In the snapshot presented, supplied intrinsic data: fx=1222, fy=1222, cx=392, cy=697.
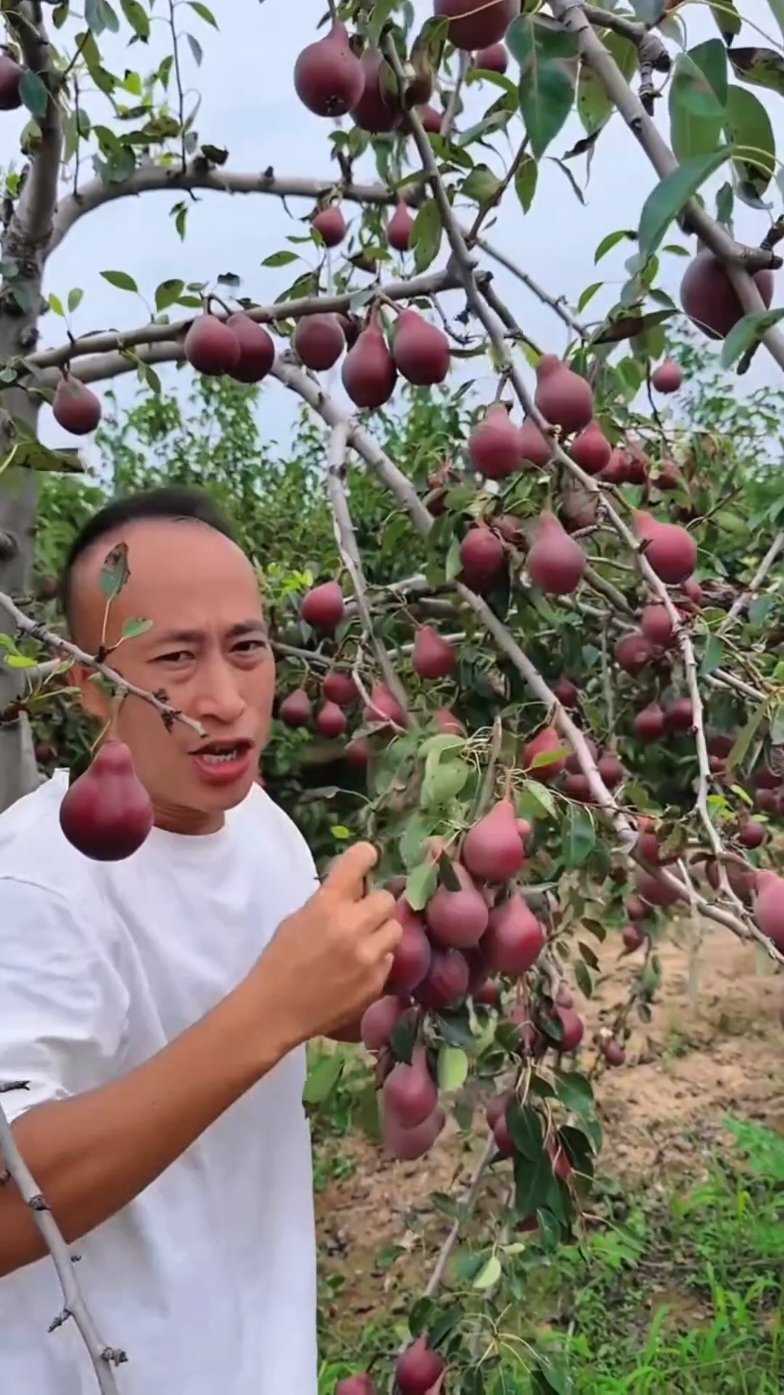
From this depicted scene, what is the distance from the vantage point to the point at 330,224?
4.07 feet

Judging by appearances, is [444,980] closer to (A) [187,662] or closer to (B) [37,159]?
(A) [187,662]

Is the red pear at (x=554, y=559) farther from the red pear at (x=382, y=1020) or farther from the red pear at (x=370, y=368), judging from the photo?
the red pear at (x=382, y=1020)

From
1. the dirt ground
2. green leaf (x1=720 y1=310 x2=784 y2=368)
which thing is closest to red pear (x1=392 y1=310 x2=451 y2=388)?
green leaf (x1=720 y1=310 x2=784 y2=368)

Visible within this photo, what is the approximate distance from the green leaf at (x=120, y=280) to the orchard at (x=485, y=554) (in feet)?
0.24

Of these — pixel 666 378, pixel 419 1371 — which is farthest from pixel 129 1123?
pixel 666 378

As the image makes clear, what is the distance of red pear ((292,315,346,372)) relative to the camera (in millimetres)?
1152

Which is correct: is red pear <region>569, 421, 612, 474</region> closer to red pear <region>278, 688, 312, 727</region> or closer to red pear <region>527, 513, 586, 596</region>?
red pear <region>527, 513, 586, 596</region>

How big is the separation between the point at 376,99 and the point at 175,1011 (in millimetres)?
676

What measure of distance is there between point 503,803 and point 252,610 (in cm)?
27

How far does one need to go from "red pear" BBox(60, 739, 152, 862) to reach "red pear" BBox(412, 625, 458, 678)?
0.55 m

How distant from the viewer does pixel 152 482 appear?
3410 mm

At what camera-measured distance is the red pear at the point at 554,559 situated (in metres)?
0.94

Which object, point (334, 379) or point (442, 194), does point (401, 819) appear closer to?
point (442, 194)

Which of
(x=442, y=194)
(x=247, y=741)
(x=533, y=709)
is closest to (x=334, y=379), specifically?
(x=533, y=709)
